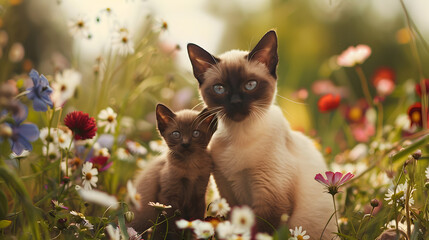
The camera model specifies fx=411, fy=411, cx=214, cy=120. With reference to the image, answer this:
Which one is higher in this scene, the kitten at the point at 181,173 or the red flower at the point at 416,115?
the red flower at the point at 416,115

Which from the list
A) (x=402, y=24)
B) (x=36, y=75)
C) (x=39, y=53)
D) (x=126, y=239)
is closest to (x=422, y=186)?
(x=126, y=239)

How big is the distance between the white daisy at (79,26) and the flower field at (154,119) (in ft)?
0.04

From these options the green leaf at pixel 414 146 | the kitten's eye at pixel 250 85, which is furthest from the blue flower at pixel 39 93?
the green leaf at pixel 414 146

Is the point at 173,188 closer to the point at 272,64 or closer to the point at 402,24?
the point at 272,64

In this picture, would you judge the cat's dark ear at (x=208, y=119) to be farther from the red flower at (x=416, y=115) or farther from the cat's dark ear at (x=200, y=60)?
the red flower at (x=416, y=115)

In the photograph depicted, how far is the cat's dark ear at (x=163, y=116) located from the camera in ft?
7.38

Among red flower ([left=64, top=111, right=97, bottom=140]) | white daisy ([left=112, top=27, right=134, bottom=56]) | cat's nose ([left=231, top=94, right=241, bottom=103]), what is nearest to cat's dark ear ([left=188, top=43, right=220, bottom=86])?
cat's nose ([left=231, top=94, right=241, bottom=103])

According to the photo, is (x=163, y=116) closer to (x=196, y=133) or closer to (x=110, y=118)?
(x=196, y=133)

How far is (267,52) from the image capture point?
2.10 metres

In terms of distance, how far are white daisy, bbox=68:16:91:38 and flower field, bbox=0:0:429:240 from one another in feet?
0.04

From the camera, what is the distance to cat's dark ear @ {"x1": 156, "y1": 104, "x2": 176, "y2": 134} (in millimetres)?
2250

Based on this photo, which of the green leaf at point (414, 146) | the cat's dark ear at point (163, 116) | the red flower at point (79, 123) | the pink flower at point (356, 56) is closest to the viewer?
the green leaf at point (414, 146)

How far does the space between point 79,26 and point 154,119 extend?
5.78ft

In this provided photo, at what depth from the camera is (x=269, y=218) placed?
1965mm
